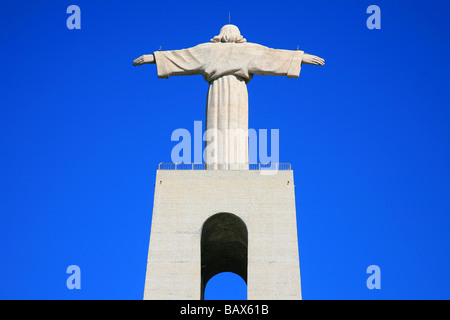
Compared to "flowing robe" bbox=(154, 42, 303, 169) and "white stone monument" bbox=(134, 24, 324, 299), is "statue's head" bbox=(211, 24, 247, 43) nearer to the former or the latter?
"white stone monument" bbox=(134, 24, 324, 299)

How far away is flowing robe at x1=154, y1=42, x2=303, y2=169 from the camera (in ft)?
108

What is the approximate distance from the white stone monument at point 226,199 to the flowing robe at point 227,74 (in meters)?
0.04

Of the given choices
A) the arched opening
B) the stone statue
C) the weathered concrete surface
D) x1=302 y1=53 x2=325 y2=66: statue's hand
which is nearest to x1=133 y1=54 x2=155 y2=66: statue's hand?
the stone statue

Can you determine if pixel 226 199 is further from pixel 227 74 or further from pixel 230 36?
pixel 230 36

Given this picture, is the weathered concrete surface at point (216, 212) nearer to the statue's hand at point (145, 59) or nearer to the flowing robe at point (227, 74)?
the flowing robe at point (227, 74)

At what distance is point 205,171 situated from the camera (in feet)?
105

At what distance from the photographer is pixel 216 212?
103 ft

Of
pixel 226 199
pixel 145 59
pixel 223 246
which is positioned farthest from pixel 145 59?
pixel 223 246

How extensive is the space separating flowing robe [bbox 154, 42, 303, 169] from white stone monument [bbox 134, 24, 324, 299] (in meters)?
0.04

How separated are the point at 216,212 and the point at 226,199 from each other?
625 mm

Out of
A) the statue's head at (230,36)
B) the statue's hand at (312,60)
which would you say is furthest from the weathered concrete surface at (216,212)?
the statue's head at (230,36)
